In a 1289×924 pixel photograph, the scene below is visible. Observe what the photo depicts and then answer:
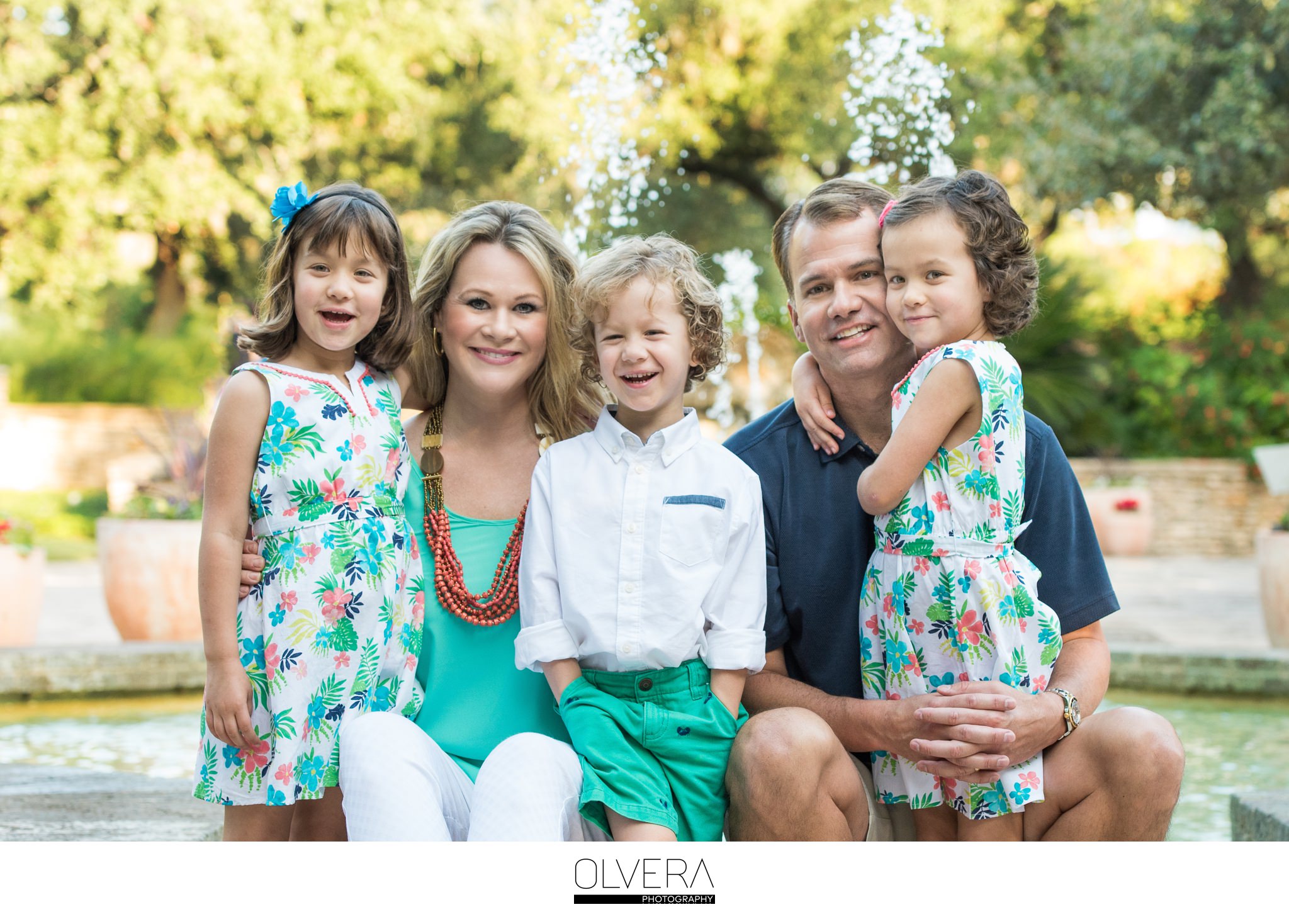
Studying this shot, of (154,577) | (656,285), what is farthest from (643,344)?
(154,577)

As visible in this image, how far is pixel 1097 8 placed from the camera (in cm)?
1325

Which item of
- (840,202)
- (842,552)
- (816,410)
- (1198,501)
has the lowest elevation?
(1198,501)

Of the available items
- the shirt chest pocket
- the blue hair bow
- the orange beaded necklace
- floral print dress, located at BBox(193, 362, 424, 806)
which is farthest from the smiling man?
the blue hair bow

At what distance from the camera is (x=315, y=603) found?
7.25 ft

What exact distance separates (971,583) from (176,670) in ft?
14.6

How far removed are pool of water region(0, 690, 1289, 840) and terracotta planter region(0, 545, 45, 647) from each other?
1.12 m

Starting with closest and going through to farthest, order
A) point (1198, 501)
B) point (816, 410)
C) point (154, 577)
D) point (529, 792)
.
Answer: point (529, 792)
point (816, 410)
point (154, 577)
point (1198, 501)

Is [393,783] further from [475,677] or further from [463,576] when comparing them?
[463,576]

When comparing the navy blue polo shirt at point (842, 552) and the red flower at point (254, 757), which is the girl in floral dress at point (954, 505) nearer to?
the navy blue polo shirt at point (842, 552)

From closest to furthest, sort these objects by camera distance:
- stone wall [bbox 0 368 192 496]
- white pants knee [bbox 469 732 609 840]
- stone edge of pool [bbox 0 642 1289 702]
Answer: white pants knee [bbox 469 732 609 840]
stone edge of pool [bbox 0 642 1289 702]
stone wall [bbox 0 368 192 496]

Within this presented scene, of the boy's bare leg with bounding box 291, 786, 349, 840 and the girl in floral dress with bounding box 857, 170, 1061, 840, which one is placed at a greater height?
the girl in floral dress with bounding box 857, 170, 1061, 840

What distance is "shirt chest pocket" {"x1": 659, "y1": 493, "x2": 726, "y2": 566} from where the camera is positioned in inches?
84.3
